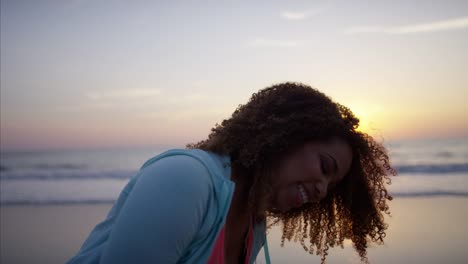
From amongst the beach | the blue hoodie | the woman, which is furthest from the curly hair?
the beach

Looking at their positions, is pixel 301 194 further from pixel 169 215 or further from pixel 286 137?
pixel 169 215

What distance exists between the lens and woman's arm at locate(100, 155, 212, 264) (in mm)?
1592

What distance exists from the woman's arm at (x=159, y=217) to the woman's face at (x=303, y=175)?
0.68 meters

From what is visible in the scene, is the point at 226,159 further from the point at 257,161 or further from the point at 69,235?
the point at 69,235

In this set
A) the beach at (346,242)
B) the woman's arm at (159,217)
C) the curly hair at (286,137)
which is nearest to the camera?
the woman's arm at (159,217)

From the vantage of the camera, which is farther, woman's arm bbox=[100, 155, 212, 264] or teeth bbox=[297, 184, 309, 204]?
teeth bbox=[297, 184, 309, 204]

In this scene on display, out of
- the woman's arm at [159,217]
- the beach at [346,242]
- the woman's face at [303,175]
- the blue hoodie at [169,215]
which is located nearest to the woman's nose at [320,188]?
the woman's face at [303,175]

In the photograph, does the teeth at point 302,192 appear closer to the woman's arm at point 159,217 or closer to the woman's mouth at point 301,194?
the woman's mouth at point 301,194

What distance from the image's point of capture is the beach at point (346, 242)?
5.33 meters

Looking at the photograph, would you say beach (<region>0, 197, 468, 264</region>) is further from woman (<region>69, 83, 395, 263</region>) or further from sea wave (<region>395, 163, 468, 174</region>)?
sea wave (<region>395, 163, 468, 174</region>)

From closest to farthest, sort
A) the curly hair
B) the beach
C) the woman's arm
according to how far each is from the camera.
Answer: the woman's arm < the curly hair < the beach

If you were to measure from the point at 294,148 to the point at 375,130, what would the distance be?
73 cm

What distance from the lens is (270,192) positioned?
2.27 meters

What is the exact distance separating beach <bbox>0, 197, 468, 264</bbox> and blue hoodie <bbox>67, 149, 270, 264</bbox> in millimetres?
3594
